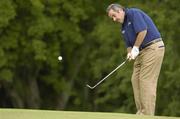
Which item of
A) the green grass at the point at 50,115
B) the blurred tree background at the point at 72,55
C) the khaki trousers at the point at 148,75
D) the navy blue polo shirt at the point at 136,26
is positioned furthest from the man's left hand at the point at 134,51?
the blurred tree background at the point at 72,55

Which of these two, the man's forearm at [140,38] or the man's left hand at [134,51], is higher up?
the man's forearm at [140,38]

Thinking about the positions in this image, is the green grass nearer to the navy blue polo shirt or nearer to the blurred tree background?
the navy blue polo shirt

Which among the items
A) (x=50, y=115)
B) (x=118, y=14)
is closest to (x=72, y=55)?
(x=118, y=14)

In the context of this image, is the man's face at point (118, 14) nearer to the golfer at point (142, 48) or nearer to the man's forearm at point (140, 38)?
the golfer at point (142, 48)

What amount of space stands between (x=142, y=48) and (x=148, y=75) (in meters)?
0.33

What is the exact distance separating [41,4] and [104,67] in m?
3.31

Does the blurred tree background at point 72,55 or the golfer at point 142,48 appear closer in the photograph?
the golfer at point 142,48

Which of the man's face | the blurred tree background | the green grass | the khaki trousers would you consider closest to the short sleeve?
the man's face

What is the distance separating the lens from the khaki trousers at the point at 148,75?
25.5 ft

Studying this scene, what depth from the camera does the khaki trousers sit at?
778cm

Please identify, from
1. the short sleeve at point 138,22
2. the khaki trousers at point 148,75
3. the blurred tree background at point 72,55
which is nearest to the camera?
the short sleeve at point 138,22

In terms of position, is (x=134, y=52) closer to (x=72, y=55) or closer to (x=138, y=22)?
(x=138, y=22)

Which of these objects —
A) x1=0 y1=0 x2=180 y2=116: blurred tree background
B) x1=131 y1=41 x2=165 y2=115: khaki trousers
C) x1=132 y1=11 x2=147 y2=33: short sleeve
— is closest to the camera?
x1=132 y1=11 x2=147 y2=33: short sleeve

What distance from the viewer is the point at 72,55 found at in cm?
2625
